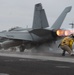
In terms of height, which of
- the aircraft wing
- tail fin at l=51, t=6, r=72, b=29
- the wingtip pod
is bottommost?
the aircraft wing

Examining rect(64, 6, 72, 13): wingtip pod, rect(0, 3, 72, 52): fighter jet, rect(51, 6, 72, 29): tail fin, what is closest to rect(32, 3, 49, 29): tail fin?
rect(0, 3, 72, 52): fighter jet

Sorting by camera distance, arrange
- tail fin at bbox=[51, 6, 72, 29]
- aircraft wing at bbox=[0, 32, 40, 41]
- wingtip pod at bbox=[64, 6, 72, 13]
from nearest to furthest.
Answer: aircraft wing at bbox=[0, 32, 40, 41] < tail fin at bbox=[51, 6, 72, 29] < wingtip pod at bbox=[64, 6, 72, 13]

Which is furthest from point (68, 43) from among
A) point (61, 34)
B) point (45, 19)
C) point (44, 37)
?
point (45, 19)

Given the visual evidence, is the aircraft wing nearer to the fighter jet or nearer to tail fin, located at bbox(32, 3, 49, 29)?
the fighter jet

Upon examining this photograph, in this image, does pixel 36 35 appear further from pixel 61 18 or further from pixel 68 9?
pixel 68 9

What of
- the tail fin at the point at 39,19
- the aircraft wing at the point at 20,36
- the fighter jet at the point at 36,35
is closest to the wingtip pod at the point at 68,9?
the fighter jet at the point at 36,35

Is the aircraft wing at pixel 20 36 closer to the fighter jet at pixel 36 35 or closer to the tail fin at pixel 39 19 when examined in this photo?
the fighter jet at pixel 36 35

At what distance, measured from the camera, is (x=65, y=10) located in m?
35.1

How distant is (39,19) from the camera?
33.1 m

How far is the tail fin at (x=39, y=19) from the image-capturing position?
108 feet

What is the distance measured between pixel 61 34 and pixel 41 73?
19.5 m

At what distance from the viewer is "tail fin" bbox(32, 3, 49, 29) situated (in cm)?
3303

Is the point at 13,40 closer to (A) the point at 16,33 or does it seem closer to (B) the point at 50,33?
(A) the point at 16,33

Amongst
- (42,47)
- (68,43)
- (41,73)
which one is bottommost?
(42,47)
